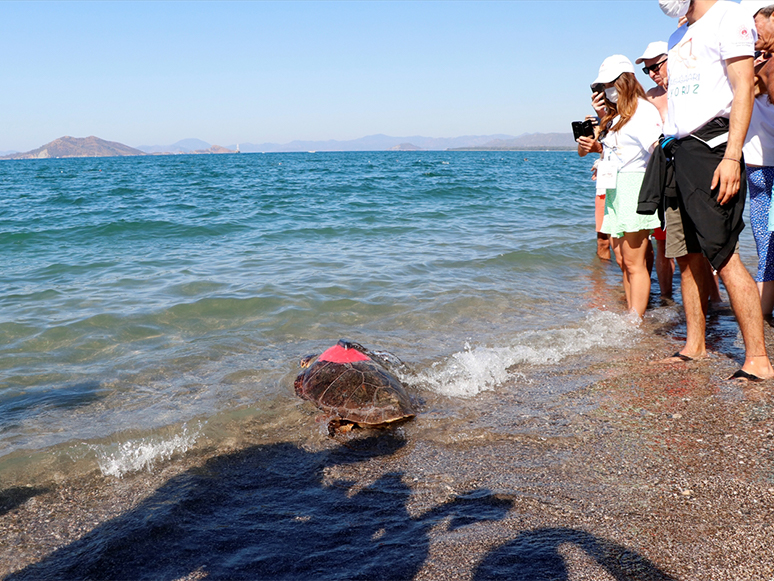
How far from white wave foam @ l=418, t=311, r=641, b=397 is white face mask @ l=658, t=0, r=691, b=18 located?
2.59 m

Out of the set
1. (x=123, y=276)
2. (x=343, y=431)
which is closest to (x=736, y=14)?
(x=343, y=431)

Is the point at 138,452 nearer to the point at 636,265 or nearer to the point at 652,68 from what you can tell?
the point at 636,265

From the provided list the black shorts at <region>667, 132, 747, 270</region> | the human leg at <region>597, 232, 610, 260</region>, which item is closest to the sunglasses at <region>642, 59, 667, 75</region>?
the black shorts at <region>667, 132, 747, 270</region>

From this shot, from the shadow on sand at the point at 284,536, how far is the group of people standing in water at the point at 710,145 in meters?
2.19

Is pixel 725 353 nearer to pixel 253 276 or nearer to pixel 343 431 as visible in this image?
pixel 343 431

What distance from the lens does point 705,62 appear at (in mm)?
3252

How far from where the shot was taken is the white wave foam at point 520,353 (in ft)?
13.4

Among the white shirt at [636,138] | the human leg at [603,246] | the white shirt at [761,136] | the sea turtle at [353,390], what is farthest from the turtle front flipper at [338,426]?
the human leg at [603,246]

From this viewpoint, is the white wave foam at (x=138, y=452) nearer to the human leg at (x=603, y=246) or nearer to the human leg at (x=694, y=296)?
the human leg at (x=694, y=296)

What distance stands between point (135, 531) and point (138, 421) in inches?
56.2

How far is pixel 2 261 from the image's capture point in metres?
9.08

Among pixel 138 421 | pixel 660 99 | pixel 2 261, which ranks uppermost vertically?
pixel 660 99

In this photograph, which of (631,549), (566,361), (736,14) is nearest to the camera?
(631,549)

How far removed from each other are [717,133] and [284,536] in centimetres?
341
